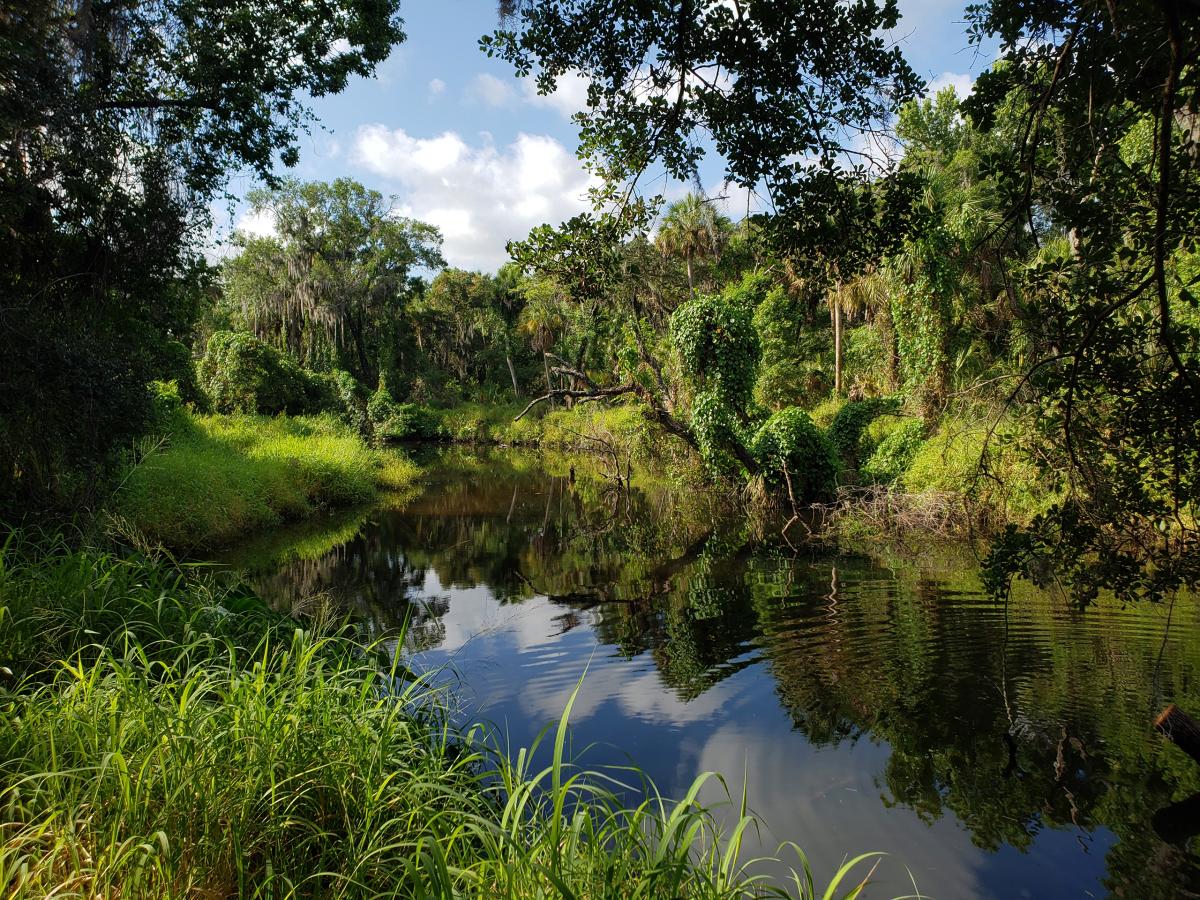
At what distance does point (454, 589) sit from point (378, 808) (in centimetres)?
812

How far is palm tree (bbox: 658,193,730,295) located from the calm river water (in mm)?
23080

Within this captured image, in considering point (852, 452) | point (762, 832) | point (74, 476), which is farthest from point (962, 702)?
point (852, 452)

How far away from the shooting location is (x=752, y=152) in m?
3.47

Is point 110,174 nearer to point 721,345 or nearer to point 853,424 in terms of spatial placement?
point 721,345

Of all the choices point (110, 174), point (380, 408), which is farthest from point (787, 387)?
point (110, 174)

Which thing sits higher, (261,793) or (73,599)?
(73,599)

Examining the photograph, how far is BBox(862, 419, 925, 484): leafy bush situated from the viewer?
15812 millimetres

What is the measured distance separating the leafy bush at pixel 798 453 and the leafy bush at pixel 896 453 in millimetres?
951

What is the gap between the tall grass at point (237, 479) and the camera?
11.4 meters

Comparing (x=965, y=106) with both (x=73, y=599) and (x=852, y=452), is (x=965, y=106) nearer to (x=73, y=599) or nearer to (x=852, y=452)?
(x=73, y=599)

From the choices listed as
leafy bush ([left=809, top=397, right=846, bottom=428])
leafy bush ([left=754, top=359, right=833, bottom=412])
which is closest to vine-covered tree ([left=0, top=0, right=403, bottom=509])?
leafy bush ([left=809, top=397, right=846, bottom=428])

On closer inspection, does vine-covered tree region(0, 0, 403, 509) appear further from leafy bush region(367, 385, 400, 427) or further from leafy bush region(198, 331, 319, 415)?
leafy bush region(367, 385, 400, 427)

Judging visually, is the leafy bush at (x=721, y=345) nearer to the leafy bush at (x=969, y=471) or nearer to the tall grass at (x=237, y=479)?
the leafy bush at (x=969, y=471)

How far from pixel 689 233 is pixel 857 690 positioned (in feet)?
95.2
